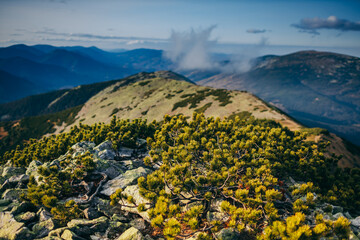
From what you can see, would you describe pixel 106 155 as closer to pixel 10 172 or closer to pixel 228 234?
pixel 10 172

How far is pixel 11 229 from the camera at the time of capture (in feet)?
32.3

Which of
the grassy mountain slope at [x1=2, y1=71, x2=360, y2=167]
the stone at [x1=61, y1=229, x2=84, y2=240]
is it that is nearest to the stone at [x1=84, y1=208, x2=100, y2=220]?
the stone at [x1=61, y1=229, x2=84, y2=240]

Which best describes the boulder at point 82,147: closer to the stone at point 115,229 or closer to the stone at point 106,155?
the stone at point 106,155

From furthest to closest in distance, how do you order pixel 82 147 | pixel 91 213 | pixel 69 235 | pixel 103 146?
1. pixel 82 147
2. pixel 103 146
3. pixel 91 213
4. pixel 69 235

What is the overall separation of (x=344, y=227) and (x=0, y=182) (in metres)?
23.7

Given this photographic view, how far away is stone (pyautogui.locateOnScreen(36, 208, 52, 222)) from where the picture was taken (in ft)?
34.9

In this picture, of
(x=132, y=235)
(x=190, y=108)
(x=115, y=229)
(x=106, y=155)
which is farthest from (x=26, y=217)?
(x=190, y=108)

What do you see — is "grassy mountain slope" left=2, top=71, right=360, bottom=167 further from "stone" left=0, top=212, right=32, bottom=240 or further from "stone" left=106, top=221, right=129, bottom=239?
"stone" left=0, top=212, right=32, bottom=240

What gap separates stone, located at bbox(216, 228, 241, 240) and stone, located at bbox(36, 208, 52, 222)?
9.73 m

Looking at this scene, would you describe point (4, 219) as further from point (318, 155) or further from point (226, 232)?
point (318, 155)

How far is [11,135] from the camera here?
161m

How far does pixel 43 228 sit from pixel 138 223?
5.04 metres

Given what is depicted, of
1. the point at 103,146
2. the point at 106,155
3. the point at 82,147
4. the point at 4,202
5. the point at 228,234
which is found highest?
the point at 228,234

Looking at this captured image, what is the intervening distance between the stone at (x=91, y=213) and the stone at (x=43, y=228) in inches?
66.7
